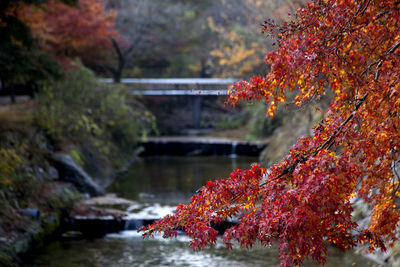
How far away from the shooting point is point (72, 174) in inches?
521

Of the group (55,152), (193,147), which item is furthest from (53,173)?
(193,147)

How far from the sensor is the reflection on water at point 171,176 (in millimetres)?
13837

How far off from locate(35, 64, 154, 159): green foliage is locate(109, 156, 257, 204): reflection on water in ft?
4.11

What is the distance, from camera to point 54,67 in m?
11.4

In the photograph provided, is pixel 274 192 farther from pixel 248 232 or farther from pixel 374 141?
pixel 374 141

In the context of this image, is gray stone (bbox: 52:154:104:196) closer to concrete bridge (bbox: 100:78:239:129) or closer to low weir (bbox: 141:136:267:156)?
low weir (bbox: 141:136:267:156)

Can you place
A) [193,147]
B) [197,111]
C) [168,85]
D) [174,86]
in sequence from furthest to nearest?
[168,85] → [174,86] → [197,111] → [193,147]

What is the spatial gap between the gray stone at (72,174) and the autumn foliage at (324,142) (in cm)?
865

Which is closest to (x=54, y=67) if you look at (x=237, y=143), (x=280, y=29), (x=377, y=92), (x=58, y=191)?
(x=58, y=191)

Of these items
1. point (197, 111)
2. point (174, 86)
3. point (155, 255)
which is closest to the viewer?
point (155, 255)

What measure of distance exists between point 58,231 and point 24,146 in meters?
2.55

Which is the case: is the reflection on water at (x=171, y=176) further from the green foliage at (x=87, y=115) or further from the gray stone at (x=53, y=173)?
the gray stone at (x=53, y=173)

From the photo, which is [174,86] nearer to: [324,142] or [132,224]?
[132,224]

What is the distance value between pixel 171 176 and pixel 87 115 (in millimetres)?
3439
